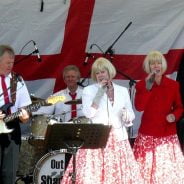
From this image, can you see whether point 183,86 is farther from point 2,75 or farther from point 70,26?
point 2,75

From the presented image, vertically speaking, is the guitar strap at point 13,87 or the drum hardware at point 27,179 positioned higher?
the guitar strap at point 13,87

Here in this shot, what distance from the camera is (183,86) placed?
7.15 m

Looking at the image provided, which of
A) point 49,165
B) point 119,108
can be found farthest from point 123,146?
point 49,165

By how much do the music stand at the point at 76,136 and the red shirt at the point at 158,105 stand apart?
756mm

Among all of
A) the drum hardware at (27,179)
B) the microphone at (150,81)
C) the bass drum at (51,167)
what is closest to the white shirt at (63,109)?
the bass drum at (51,167)

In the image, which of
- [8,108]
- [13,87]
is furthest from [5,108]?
[13,87]

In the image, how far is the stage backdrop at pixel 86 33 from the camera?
22.9ft

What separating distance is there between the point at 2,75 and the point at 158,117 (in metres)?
1.58

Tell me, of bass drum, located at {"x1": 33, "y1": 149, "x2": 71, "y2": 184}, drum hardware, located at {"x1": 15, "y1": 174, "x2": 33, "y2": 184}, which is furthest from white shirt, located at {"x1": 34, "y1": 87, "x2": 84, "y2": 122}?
drum hardware, located at {"x1": 15, "y1": 174, "x2": 33, "y2": 184}

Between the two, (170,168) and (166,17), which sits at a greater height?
(166,17)

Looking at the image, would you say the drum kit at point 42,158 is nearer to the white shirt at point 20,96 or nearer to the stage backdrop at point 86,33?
the white shirt at point 20,96

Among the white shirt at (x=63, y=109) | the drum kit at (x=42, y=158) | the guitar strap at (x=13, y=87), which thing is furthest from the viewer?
the white shirt at (x=63, y=109)

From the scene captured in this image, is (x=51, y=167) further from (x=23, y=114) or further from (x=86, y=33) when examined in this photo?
(x=86, y=33)

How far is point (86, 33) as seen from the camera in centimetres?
708
